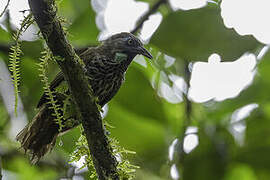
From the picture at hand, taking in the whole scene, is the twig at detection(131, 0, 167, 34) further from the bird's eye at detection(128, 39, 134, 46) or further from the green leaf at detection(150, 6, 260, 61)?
the green leaf at detection(150, 6, 260, 61)

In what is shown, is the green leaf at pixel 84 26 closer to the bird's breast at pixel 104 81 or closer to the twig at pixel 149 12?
the bird's breast at pixel 104 81

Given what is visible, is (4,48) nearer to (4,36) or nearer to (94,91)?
(4,36)

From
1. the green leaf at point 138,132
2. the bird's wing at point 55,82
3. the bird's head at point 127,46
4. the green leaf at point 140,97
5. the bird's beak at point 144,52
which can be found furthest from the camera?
the bird's head at point 127,46

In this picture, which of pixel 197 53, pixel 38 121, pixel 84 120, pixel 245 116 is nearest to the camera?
pixel 84 120

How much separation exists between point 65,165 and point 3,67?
94 centimetres

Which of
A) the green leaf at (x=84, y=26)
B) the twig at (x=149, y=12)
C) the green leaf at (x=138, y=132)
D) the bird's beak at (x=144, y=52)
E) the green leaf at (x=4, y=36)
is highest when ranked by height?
the green leaf at (x=4, y=36)

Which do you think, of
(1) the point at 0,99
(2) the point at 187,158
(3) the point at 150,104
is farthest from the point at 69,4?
(2) the point at 187,158

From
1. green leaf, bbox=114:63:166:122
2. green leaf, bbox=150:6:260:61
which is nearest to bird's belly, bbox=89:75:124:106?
green leaf, bbox=114:63:166:122

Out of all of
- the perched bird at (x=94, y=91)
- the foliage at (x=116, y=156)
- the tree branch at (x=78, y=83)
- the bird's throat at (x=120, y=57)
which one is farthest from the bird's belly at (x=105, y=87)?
the tree branch at (x=78, y=83)

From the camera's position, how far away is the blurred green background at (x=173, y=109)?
3.55 m

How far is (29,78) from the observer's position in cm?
372

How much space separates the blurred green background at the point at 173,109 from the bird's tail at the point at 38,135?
11cm

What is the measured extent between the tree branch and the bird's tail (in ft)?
3.41

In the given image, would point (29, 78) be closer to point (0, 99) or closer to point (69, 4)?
point (0, 99)
